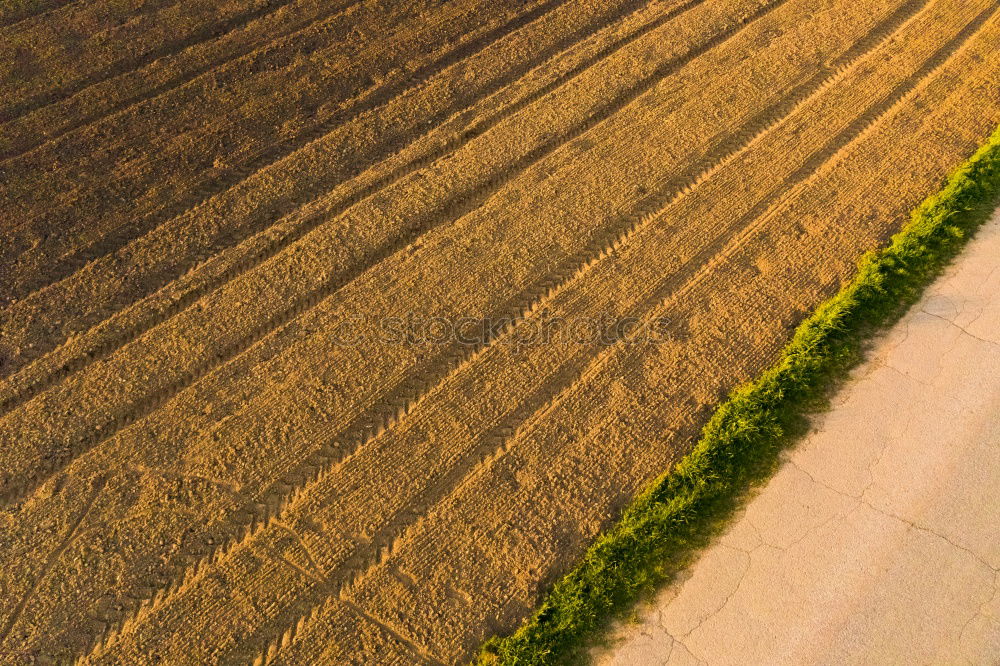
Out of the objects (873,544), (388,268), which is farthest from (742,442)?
(388,268)

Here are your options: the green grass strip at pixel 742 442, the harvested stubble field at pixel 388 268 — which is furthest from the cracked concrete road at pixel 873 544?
the harvested stubble field at pixel 388 268

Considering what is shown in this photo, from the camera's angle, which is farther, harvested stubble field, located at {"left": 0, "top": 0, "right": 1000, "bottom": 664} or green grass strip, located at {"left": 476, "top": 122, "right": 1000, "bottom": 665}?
harvested stubble field, located at {"left": 0, "top": 0, "right": 1000, "bottom": 664}

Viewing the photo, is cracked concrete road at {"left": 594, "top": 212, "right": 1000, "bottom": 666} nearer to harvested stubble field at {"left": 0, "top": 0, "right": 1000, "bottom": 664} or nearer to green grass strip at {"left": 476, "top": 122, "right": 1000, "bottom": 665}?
green grass strip at {"left": 476, "top": 122, "right": 1000, "bottom": 665}

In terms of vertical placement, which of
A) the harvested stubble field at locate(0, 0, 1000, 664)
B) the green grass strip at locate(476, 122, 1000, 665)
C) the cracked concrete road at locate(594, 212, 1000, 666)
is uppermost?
the harvested stubble field at locate(0, 0, 1000, 664)

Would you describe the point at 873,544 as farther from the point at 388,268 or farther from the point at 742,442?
the point at 388,268

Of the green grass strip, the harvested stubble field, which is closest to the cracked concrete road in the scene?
the green grass strip

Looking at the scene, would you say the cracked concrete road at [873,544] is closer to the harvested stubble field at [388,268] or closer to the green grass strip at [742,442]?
the green grass strip at [742,442]

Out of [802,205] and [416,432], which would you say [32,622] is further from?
[802,205]
